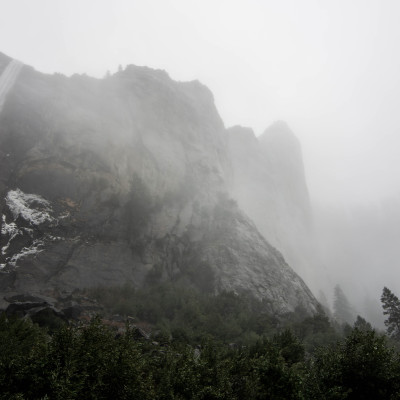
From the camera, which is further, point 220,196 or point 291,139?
point 291,139

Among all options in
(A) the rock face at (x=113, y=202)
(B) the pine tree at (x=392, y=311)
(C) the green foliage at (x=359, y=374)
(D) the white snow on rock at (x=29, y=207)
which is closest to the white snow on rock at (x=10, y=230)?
(A) the rock face at (x=113, y=202)

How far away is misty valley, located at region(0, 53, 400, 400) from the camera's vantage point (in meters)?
14.7

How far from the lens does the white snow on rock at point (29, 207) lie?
47.5 metres

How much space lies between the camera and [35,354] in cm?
1346

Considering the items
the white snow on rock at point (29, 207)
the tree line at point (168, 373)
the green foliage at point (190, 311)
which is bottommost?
the tree line at point (168, 373)

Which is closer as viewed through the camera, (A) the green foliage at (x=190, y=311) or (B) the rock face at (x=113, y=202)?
(A) the green foliage at (x=190, y=311)

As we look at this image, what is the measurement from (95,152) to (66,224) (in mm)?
14083

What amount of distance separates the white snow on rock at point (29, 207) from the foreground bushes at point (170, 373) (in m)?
31.5

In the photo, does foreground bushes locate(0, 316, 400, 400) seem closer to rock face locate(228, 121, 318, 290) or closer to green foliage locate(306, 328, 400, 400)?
green foliage locate(306, 328, 400, 400)

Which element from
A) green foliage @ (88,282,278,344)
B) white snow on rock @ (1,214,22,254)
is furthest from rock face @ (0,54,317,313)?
green foliage @ (88,282,278,344)

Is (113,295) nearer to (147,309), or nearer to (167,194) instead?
(147,309)

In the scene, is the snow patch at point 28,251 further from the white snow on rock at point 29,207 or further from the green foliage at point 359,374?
the green foliage at point 359,374

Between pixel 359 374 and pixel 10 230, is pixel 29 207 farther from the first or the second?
pixel 359 374

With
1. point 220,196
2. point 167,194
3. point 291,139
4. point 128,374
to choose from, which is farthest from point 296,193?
point 128,374
